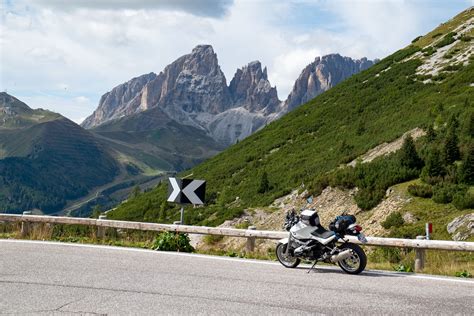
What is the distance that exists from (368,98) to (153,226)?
112 feet

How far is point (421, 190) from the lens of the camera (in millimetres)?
20219

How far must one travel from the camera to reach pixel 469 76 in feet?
111

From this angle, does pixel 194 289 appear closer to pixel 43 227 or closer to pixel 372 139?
pixel 43 227

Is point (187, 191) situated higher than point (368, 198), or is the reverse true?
point (368, 198)

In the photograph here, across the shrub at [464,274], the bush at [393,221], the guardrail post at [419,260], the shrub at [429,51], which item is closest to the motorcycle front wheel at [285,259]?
the guardrail post at [419,260]

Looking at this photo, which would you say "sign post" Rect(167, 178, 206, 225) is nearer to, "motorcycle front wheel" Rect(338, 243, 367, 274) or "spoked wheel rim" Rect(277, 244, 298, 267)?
"spoked wheel rim" Rect(277, 244, 298, 267)

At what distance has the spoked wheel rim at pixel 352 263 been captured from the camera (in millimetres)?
10344

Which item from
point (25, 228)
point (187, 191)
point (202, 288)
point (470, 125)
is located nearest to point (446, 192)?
point (470, 125)

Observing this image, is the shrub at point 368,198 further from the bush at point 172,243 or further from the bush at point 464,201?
the bush at point 172,243

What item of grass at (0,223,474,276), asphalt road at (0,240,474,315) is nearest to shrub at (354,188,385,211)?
grass at (0,223,474,276)

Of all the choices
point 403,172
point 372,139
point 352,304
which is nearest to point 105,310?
point 352,304

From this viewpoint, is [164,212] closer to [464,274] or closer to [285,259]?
[285,259]

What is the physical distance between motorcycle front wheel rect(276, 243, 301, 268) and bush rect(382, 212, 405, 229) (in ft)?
30.4

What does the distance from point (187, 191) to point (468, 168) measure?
12737 millimetres
